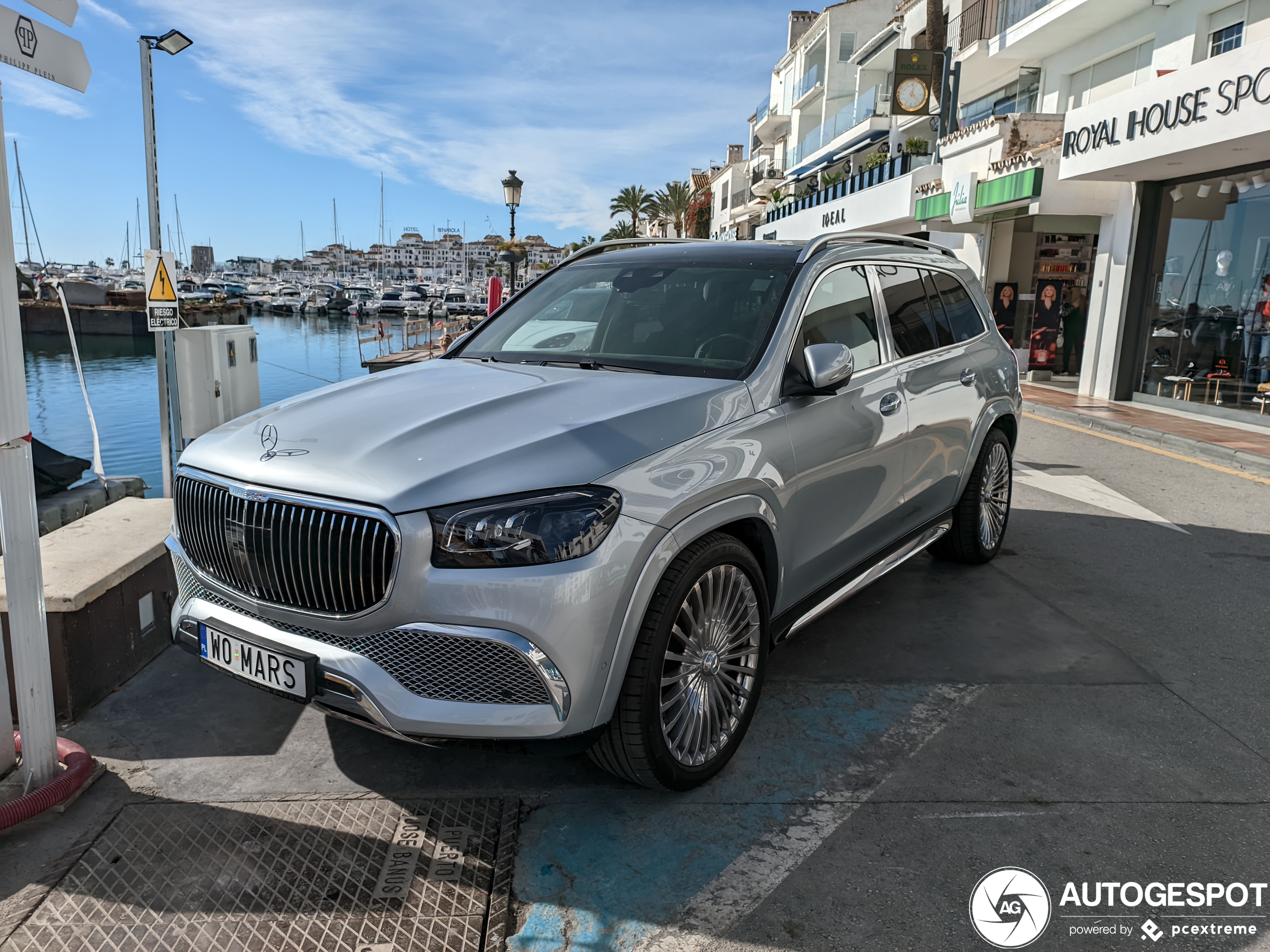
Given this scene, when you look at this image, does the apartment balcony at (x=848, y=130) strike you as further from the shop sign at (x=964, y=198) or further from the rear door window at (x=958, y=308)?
the rear door window at (x=958, y=308)

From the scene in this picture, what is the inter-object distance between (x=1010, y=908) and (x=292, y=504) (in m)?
2.33

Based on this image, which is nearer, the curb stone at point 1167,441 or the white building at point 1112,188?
the curb stone at point 1167,441

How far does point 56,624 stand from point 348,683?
1.69 meters

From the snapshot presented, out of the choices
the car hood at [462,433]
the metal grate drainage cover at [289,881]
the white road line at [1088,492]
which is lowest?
the metal grate drainage cover at [289,881]

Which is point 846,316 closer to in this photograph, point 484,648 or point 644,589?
point 644,589

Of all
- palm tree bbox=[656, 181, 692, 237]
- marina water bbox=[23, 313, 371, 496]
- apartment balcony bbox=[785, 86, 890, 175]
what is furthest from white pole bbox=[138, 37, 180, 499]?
palm tree bbox=[656, 181, 692, 237]

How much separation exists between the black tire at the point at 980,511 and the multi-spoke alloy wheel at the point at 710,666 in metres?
2.40

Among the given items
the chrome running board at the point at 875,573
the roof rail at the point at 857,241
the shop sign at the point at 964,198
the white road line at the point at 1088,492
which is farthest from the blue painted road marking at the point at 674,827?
the shop sign at the point at 964,198

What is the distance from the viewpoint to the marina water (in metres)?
17.2

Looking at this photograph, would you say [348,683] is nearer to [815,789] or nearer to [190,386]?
[815,789]

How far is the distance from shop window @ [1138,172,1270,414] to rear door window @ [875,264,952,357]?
11253mm

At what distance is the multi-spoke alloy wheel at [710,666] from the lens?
2.89m

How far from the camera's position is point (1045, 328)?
751 inches

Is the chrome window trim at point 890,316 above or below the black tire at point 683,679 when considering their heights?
above
